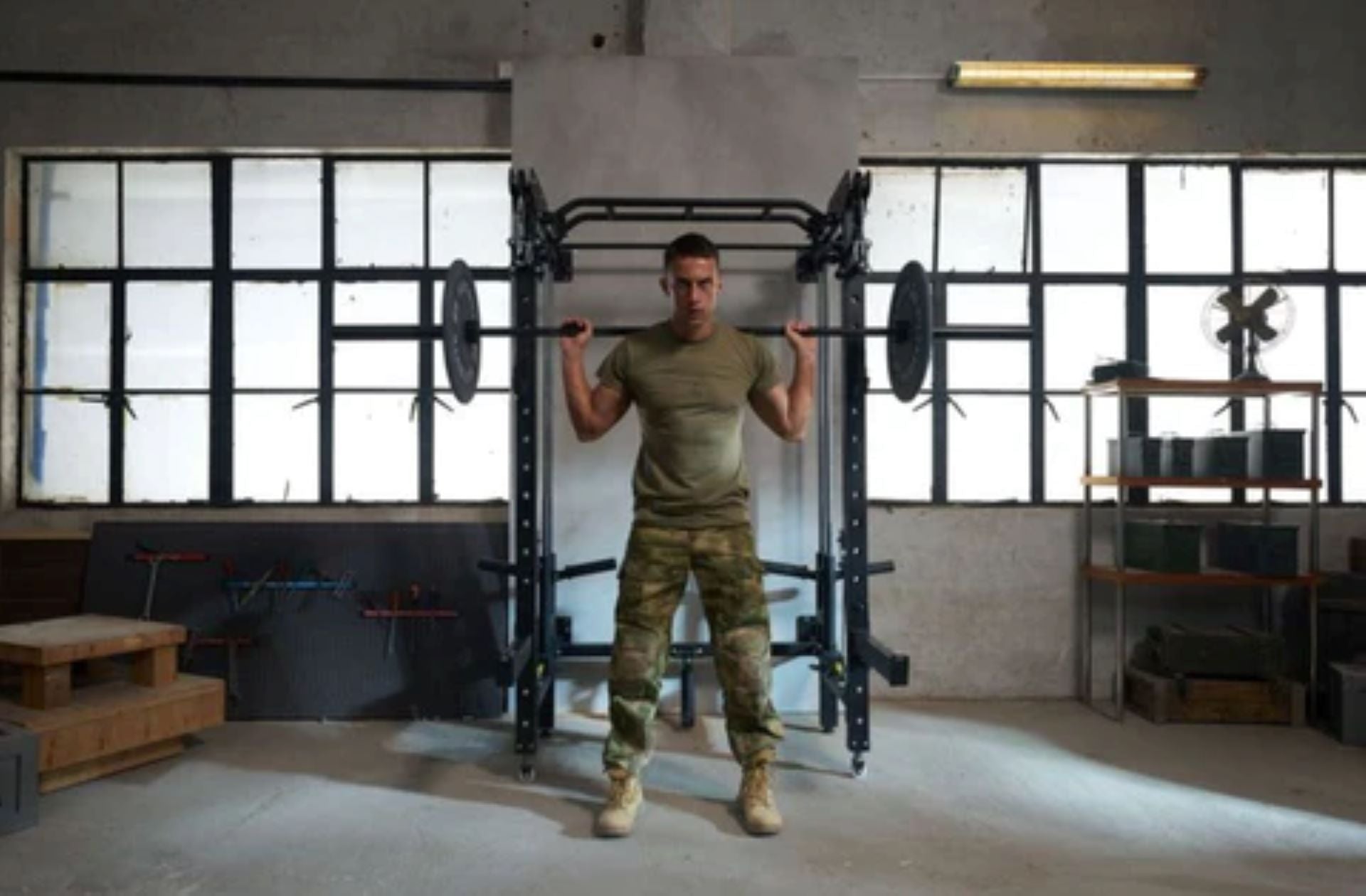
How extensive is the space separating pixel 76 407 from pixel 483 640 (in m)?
2.40

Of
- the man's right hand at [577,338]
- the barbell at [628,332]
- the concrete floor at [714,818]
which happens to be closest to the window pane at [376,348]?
the barbell at [628,332]

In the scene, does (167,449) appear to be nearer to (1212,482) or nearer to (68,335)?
(68,335)

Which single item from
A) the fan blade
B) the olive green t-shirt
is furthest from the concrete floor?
the fan blade

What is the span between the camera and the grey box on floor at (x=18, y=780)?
2.35 meters

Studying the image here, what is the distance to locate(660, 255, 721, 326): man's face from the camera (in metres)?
2.41

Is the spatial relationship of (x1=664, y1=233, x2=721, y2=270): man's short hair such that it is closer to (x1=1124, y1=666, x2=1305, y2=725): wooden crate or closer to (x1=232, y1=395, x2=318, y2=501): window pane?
(x1=232, y1=395, x2=318, y2=501): window pane

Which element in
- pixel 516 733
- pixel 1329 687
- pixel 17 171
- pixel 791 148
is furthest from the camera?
pixel 17 171

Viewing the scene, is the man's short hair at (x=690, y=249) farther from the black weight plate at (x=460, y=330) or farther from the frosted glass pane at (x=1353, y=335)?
the frosted glass pane at (x=1353, y=335)

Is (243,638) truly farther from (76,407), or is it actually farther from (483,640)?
(76,407)

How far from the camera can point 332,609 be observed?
→ 3.57 m

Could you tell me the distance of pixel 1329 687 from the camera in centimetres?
343

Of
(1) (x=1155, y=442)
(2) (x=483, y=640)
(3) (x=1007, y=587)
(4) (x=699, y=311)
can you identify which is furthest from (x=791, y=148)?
(2) (x=483, y=640)

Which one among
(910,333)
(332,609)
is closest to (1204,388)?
(910,333)

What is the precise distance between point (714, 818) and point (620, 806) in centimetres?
30
